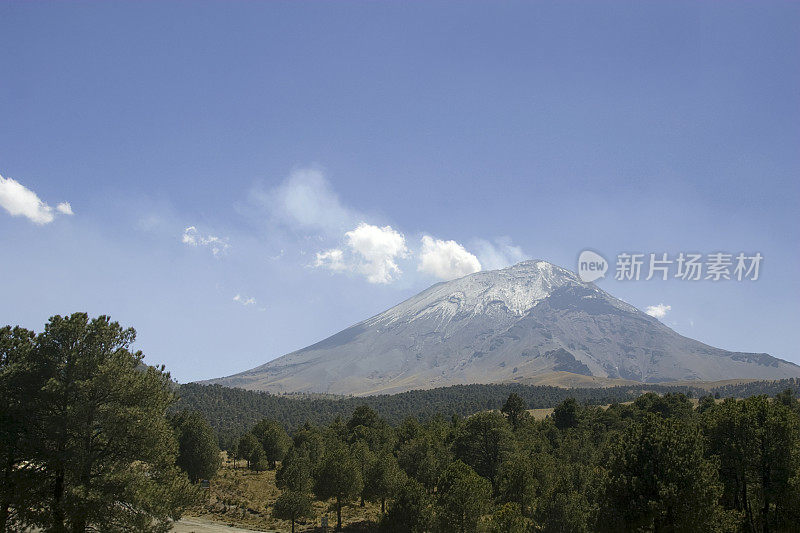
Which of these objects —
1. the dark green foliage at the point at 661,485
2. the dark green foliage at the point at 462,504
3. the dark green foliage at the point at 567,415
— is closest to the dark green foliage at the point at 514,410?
the dark green foliage at the point at 567,415

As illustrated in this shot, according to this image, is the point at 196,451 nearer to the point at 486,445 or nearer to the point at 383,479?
the point at 383,479

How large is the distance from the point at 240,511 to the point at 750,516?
175 ft

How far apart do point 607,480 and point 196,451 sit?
53367 millimetres

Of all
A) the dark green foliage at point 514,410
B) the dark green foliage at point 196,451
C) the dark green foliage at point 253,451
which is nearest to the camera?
the dark green foliage at point 196,451

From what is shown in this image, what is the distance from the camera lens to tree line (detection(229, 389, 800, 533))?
2734 cm

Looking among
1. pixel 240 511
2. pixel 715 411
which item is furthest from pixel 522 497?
pixel 240 511

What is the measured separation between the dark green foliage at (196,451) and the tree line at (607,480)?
14777 mm

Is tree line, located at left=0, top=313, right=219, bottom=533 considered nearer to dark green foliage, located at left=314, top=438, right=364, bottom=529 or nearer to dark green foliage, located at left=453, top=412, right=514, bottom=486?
dark green foliage, located at left=314, top=438, right=364, bottom=529

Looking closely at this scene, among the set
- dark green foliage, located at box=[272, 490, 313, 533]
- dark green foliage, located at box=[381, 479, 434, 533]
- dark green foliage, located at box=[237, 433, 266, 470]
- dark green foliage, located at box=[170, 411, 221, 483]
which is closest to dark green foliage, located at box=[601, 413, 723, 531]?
dark green foliage, located at box=[381, 479, 434, 533]

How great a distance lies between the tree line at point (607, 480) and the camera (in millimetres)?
27344

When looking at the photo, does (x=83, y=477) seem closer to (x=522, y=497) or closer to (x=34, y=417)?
(x=34, y=417)

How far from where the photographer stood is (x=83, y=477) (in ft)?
81.0

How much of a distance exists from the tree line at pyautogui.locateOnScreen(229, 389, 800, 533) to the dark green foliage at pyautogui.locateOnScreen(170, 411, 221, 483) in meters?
14.8

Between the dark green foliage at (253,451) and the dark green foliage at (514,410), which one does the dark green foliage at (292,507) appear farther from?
the dark green foliage at (514,410)
